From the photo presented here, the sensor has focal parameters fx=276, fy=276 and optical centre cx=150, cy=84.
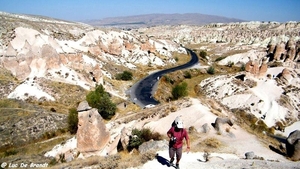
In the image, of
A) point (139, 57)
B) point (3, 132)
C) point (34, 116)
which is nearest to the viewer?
point (3, 132)

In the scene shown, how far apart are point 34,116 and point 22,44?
32153 millimetres

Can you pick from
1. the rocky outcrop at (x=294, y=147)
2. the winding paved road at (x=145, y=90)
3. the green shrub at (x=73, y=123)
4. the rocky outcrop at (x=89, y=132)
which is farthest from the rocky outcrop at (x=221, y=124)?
the winding paved road at (x=145, y=90)

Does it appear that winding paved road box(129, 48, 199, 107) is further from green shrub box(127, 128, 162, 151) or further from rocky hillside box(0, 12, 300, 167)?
green shrub box(127, 128, 162, 151)

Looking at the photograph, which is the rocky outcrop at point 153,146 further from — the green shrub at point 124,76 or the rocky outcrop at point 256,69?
the green shrub at point 124,76

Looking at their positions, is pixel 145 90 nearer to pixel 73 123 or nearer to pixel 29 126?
pixel 73 123

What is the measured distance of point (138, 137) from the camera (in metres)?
19.9

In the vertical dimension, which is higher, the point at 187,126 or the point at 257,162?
the point at 257,162

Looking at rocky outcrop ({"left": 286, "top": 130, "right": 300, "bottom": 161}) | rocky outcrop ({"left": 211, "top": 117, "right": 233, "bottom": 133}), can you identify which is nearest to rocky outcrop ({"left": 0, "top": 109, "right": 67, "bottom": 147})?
rocky outcrop ({"left": 211, "top": 117, "right": 233, "bottom": 133})

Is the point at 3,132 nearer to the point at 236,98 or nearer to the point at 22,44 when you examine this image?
the point at 22,44

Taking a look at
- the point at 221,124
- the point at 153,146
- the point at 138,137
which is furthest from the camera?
the point at 221,124

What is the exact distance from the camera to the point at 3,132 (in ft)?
115

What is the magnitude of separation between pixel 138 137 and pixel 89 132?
4.59m

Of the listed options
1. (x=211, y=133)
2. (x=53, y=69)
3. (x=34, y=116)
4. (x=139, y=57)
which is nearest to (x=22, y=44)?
(x=53, y=69)

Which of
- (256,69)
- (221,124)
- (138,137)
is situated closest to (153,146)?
(138,137)
